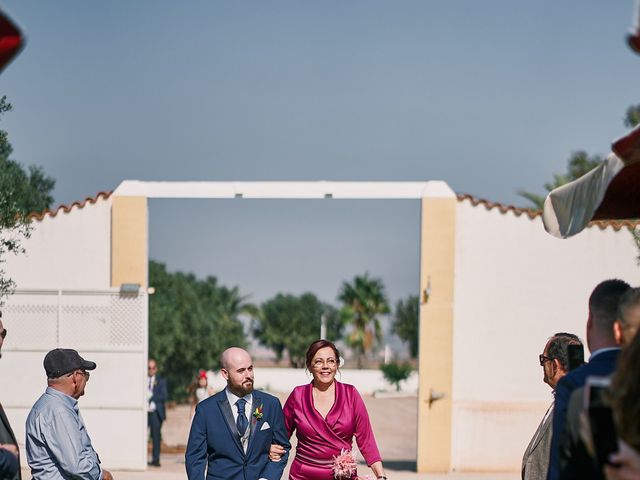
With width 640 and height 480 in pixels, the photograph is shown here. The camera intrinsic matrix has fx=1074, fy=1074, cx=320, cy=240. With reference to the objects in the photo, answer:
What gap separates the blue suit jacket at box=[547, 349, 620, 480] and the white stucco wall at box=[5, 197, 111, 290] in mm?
12899

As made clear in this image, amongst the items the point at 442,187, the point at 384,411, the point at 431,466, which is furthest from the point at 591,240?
the point at 384,411

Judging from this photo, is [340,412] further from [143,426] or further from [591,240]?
[591,240]

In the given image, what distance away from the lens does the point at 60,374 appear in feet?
22.0

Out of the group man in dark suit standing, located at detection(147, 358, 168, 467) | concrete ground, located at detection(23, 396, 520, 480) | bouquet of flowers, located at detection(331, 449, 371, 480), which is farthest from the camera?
man in dark suit standing, located at detection(147, 358, 168, 467)

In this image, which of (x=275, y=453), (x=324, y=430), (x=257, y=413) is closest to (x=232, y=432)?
(x=257, y=413)

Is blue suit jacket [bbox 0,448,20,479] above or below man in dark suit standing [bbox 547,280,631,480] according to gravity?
below

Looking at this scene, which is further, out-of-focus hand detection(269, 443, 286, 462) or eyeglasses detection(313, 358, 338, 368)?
eyeglasses detection(313, 358, 338, 368)

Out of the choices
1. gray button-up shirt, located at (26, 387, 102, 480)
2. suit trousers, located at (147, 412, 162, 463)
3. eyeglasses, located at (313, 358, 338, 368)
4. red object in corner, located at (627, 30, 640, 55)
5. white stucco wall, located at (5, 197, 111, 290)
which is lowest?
suit trousers, located at (147, 412, 162, 463)

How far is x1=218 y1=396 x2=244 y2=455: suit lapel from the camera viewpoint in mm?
7473

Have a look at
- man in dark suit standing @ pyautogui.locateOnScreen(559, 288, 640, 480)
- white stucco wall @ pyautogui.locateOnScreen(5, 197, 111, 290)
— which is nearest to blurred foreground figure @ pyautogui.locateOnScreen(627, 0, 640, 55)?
man in dark suit standing @ pyautogui.locateOnScreen(559, 288, 640, 480)

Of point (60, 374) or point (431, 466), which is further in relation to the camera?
point (431, 466)

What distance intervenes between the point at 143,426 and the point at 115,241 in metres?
2.81

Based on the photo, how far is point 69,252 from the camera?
53.6 ft

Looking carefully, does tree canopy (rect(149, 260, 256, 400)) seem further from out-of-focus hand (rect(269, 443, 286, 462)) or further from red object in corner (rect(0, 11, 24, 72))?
red object in corner (rect(0, 11, 24, 72))
